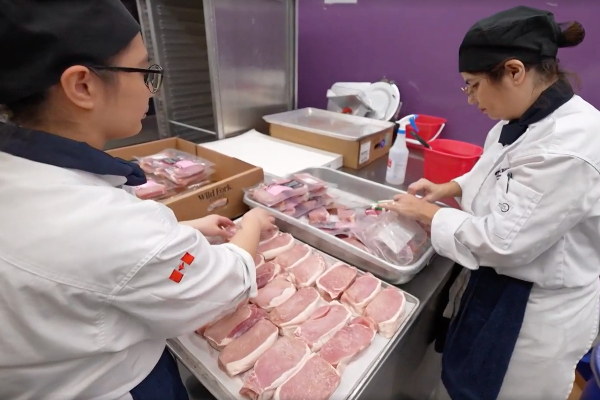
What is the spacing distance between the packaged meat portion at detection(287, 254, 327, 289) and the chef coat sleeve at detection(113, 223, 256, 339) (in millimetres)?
247

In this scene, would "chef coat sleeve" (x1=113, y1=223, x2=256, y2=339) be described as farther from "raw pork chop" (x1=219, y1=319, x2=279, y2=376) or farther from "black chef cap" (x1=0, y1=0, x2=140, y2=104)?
"black chef cap" (x1=0, y1=0, x2=140, y2=104)

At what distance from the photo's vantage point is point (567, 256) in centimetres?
78

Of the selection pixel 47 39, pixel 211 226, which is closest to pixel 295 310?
pixel 211 226

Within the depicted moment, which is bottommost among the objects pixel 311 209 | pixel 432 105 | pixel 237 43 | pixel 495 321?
pixel 495 321

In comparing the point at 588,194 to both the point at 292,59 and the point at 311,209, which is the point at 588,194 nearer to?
the point at 311,209

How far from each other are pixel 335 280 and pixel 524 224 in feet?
1.42

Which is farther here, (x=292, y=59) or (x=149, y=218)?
(x=292, y=59)

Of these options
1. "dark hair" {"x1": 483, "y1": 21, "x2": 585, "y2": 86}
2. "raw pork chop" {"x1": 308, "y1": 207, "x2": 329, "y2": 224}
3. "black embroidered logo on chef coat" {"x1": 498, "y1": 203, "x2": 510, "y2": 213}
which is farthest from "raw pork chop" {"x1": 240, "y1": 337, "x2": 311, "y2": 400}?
"dark hair" {"x1": 483, "y1": 21, "x2": 585, "y2": 86}

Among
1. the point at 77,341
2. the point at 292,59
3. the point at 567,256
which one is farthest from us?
the point at 292,59

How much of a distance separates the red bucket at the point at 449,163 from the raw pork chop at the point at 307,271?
0.68 metres

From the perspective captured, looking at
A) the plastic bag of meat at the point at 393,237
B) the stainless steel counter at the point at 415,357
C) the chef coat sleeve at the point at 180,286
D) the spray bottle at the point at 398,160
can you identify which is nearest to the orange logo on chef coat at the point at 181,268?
the chef coat sleeve at the point at 180,286

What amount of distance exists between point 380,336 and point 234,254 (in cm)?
37

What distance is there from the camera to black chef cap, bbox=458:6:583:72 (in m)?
0.72

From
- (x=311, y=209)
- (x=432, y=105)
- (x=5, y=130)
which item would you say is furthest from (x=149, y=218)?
(x=432, y=105)
